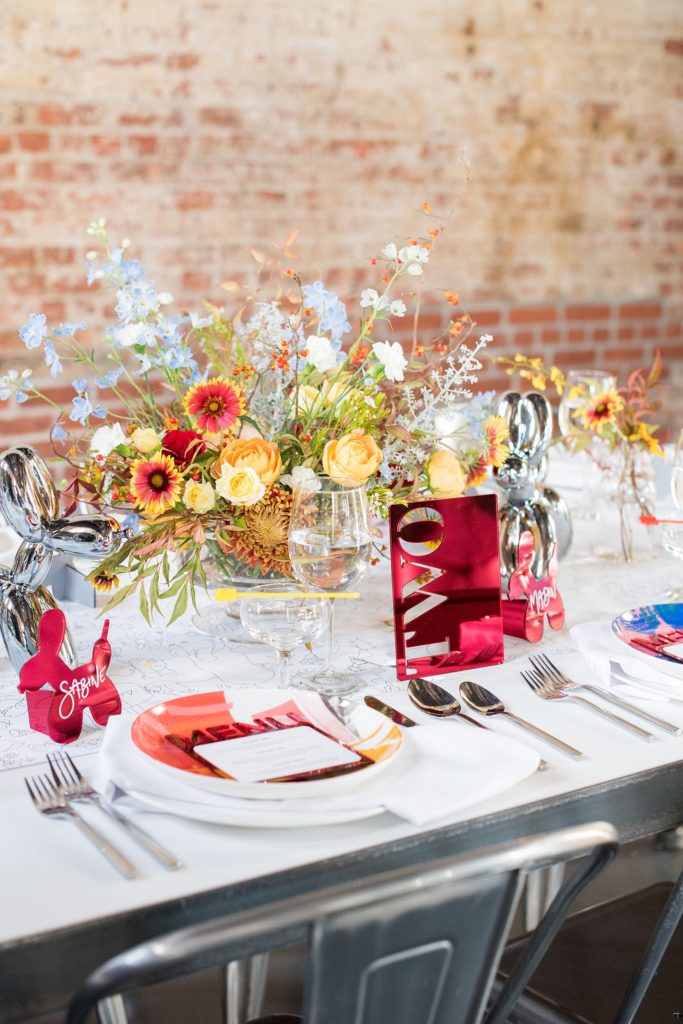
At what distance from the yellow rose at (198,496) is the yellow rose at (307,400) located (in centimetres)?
18

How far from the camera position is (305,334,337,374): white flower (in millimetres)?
1463

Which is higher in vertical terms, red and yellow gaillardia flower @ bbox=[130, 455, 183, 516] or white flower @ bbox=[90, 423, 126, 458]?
white flower @ bbox=[90, 423, 126, 458]

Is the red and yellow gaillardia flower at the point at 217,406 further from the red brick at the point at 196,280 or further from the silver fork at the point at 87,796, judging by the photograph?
the red brick at the point at 196,280

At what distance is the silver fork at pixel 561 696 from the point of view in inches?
47.7

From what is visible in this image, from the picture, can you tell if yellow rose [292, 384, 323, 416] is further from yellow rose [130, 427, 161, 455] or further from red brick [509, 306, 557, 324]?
red brick [509, 306, 557, 324]

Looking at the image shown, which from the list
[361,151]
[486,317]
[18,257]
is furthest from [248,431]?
[486,317]

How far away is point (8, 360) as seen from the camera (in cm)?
303

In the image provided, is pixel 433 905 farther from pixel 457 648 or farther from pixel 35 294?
pixel 35 294

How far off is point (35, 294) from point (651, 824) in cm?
242

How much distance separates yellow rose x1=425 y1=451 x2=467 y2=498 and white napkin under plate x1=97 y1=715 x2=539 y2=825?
0.42m

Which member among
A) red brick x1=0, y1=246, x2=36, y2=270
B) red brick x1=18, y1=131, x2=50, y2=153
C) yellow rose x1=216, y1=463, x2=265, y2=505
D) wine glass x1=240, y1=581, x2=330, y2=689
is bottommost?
wine glass x1=240, y1=581, x2=330, y2=689

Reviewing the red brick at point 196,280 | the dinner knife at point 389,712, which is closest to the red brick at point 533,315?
the red brick at point 196,280

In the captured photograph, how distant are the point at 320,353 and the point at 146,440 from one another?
25 centimetres

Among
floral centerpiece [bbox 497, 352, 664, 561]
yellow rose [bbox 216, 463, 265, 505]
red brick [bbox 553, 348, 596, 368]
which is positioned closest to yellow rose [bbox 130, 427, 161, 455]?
yellow rose [bbox 216, 463, 265, 505]
